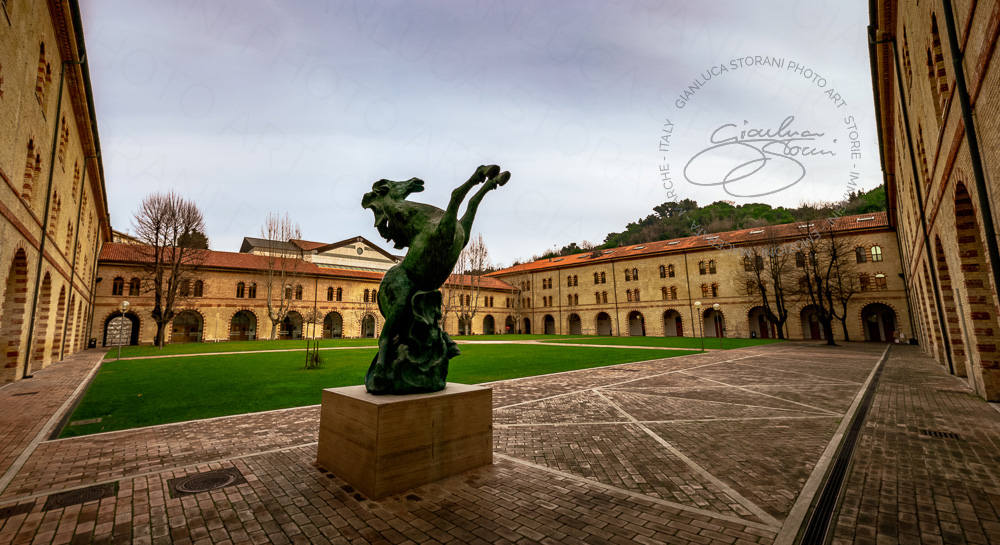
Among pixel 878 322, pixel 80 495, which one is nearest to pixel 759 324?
pixel 878 322

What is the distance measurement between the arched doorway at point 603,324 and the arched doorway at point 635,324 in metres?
3.07

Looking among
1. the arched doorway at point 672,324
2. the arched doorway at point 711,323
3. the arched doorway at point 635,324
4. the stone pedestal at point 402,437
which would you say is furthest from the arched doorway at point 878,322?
the stone pedestal at point 402,437

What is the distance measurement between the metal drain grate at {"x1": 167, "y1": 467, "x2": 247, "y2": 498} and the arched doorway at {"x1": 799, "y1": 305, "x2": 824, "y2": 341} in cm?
4611

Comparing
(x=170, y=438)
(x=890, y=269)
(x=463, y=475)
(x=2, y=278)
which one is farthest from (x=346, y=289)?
(x=890, y=269)

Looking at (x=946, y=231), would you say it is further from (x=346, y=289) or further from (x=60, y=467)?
(x=346, y=289)

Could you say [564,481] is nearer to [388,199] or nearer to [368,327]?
[388,199]

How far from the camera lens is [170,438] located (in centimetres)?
611

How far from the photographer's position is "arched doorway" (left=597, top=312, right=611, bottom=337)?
174 ft

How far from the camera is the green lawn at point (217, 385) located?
771cm

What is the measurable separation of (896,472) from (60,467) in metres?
9.76

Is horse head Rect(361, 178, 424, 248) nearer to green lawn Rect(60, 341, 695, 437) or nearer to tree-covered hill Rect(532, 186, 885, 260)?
green lawn Rect(60, 341, 695, 437)

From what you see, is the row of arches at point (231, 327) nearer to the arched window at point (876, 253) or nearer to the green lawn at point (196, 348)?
the green lawn at point (196, 348)

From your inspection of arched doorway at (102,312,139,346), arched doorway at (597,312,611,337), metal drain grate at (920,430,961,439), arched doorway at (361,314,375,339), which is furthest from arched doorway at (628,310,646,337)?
arched doorway at (102,312,139,346)

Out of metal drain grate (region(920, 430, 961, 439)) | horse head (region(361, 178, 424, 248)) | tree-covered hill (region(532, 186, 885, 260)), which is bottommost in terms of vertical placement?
metal drain grate (region(920, 430, 961, 439))
